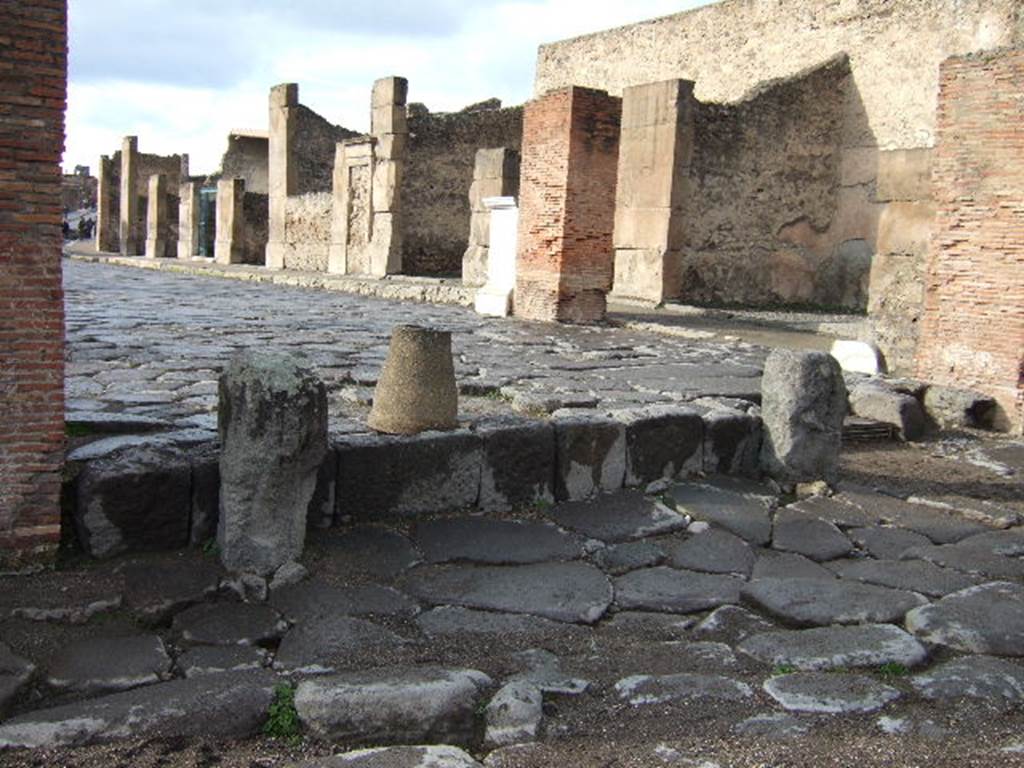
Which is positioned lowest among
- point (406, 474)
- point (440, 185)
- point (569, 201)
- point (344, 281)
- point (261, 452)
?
point (406, 474)

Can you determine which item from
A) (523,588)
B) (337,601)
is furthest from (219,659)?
(523,588)

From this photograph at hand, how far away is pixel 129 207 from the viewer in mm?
31203

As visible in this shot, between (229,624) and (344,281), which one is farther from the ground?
(344,281)

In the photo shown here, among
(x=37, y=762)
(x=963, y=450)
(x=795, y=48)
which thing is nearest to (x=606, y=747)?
(x=37, y=762)

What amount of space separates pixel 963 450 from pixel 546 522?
327 cm

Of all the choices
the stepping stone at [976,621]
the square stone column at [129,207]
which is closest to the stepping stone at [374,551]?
the stepping stone at [976,621]

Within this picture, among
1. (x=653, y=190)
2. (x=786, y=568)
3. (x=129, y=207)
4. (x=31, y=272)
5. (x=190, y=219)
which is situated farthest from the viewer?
(x=129, y=207)

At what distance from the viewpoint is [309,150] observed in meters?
24.4

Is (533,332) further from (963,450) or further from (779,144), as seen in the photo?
(779,144)

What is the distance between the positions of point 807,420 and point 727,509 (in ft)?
2.82

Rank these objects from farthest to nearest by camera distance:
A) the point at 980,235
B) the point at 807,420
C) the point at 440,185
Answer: the point at 440,185
the point at 980,235
the point at 807,420

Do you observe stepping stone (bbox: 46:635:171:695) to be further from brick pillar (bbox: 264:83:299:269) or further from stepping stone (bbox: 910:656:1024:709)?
brick pillar (bbox: 264:83:299:269)

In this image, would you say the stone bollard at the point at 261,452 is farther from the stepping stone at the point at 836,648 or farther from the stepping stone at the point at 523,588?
the stepping stone at the point at 836,648

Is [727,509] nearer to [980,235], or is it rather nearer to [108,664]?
[108,664]
